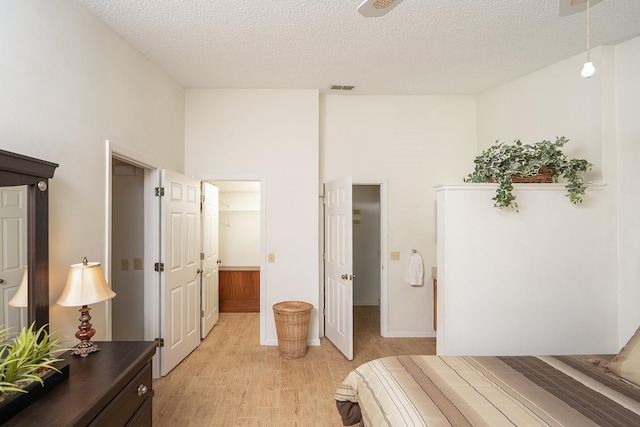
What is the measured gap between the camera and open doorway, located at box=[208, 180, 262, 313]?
5234mm

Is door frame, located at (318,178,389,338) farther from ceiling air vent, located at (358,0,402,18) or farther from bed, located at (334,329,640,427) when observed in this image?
ceiling air vent, located at (358,0,402,18)

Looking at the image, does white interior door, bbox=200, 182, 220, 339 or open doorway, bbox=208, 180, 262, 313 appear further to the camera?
open doorway, bbox=208, 180, 262, 313

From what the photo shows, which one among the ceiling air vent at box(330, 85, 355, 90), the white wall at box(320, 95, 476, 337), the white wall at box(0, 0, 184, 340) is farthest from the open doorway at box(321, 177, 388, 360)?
the white wall at box(0, 0, 184, 340)

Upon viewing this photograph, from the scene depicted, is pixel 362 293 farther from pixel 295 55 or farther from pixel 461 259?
pixel 295 55

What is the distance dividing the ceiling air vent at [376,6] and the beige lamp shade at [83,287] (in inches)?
78.4

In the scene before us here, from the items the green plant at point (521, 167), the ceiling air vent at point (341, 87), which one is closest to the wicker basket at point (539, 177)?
the green plant at point (521, 167)

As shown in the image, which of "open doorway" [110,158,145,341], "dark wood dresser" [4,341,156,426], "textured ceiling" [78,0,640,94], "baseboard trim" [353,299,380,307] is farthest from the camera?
"baseboard trim" [353,299,380,307]

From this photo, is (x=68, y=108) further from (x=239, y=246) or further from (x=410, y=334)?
(x=410, y=334)

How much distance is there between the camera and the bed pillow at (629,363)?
5.41 feet

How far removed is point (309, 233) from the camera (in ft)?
13.1

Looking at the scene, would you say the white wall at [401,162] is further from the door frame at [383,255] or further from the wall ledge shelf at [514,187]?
the wall ledge shelf at [514,187]

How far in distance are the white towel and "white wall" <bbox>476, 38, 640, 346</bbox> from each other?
186 cm

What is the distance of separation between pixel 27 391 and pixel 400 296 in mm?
3697

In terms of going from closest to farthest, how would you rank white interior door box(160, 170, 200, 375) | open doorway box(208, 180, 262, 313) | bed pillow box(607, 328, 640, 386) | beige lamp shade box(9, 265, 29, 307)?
beige lamp shade box(9, 265, 29, 307) < bed pillow box(607, 328, 640, 386) < white interior door box(160, 170, 200, 375) < open doorway box(208, 180, 262, 313)
